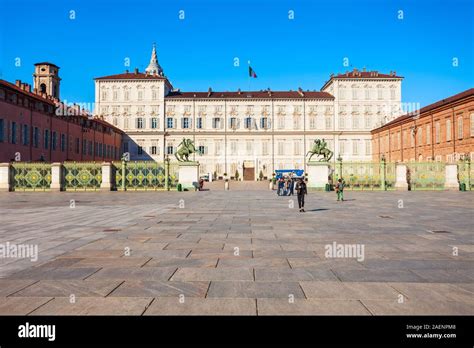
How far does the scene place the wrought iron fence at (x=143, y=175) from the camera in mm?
31141

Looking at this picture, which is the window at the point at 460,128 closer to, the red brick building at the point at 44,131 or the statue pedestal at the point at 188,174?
the statue pedestal at the point at 188,174

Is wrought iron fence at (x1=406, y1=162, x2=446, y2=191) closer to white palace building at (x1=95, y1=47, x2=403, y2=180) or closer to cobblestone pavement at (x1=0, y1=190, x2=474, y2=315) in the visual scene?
cobblestone pavement at (x1=0, y1=190, x2=474, y2=315)

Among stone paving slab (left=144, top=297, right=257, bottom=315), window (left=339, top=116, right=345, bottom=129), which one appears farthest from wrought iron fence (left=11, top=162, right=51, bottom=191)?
window (left=339, top=116, right=345, bottom=129)

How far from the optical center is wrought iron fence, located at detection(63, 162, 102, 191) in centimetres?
3069

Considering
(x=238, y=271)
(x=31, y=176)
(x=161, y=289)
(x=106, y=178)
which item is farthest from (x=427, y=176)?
(x=161, y=289)

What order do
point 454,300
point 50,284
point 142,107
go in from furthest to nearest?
1. point 142,107
2. point 50,284
3. point 454,300

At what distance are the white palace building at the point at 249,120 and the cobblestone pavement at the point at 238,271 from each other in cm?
5605

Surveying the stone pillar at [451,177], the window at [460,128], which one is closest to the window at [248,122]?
the window at [460,128]

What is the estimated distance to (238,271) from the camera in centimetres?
518

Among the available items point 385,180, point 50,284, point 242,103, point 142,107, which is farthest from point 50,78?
point 50,284

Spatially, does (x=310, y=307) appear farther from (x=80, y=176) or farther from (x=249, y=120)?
(x=249, y=120)
